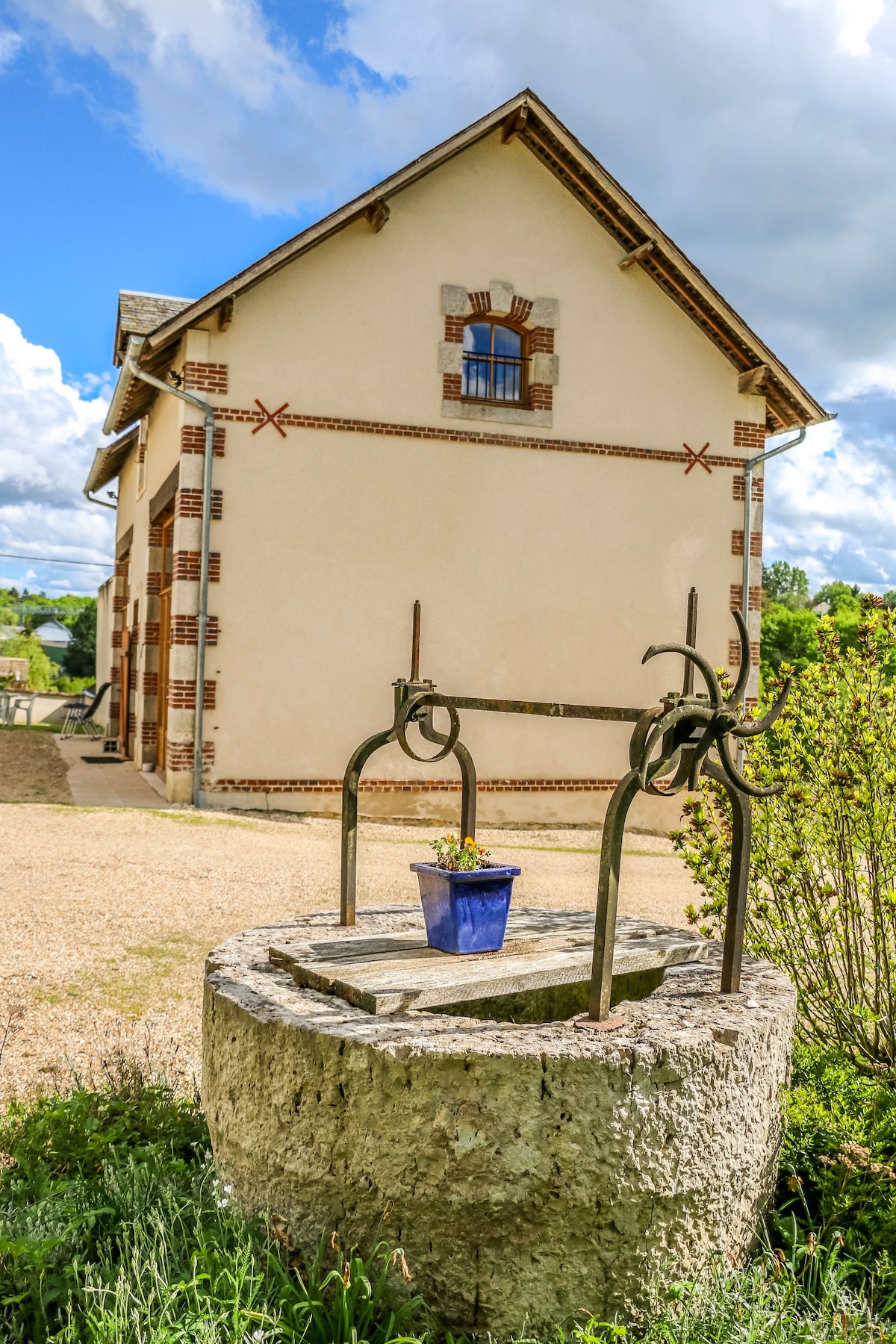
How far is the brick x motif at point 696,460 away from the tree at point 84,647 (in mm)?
33822

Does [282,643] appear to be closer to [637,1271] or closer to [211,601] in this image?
[211,601]

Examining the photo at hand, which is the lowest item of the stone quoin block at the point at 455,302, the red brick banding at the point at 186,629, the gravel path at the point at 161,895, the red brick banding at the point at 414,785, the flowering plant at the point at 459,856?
the gravel path at the point at 161,895

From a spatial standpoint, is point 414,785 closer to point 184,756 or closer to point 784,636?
point 184,756

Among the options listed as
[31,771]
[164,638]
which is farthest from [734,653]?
[31,771]

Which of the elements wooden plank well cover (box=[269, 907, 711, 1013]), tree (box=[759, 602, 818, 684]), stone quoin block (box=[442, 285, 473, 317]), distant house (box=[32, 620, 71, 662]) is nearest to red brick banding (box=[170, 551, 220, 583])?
stone quoin block (box=[442, 285, 473, 317])

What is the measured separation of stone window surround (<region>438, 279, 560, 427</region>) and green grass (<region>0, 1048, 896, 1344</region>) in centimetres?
937

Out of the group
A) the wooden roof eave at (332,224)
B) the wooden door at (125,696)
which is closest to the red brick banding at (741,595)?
the wooden roof eave at (332,224)

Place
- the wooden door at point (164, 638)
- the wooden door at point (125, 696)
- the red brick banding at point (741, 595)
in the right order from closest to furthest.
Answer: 1. the red brick banding at point (741, 595)
2. the wooden door at point (164, 638)
3. the wooden door at point (125, 696)

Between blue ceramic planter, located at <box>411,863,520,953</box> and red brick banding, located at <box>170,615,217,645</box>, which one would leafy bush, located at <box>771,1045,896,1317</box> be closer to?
blue ceramic planter, located at <box>411,863,520,953</box>

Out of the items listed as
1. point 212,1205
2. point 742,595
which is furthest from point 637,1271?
point 742,595

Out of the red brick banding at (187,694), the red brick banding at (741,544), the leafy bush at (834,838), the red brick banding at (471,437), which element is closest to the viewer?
the leafy bush at (834,838)

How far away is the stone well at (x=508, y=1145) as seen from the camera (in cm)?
249

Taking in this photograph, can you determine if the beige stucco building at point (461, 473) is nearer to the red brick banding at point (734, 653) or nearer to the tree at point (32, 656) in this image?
the red brick banding at point (734, 653)

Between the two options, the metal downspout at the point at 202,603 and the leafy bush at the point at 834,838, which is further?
the metal downspout at the point at 202,603
